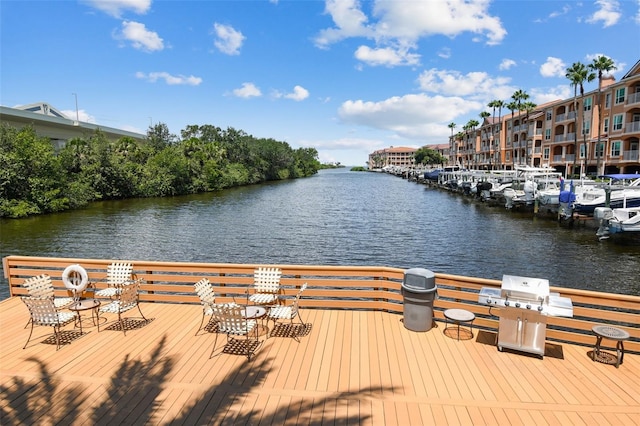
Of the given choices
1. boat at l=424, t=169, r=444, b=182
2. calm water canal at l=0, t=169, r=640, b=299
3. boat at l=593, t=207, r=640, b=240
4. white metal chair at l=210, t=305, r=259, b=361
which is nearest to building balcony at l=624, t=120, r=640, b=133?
calm water canal at l=0, t=169, r=640, b=299

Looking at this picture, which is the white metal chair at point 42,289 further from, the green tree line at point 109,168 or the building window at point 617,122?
the building window at point 617,122

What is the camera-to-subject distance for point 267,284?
743 centimetres

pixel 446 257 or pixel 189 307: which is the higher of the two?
pixel 189 307

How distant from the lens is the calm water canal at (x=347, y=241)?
17.3 metres

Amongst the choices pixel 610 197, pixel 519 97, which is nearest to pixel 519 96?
pixel 519 97

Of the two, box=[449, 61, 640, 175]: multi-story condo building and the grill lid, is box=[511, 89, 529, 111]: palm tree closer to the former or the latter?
box=[449, 61, 640, 175]: multi-story condo building

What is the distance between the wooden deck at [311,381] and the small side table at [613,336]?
5.9 inches

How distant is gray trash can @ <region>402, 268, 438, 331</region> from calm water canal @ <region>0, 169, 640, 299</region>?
1036cm

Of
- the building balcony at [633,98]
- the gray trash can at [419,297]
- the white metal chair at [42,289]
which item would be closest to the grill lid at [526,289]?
the gray trash can at [419,297]

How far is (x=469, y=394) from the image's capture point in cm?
483

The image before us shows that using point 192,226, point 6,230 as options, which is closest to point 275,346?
point 192,226

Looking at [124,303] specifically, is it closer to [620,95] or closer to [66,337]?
[66,337]

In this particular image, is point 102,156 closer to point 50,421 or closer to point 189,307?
point 189,307

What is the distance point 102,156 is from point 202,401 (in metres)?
44.0
